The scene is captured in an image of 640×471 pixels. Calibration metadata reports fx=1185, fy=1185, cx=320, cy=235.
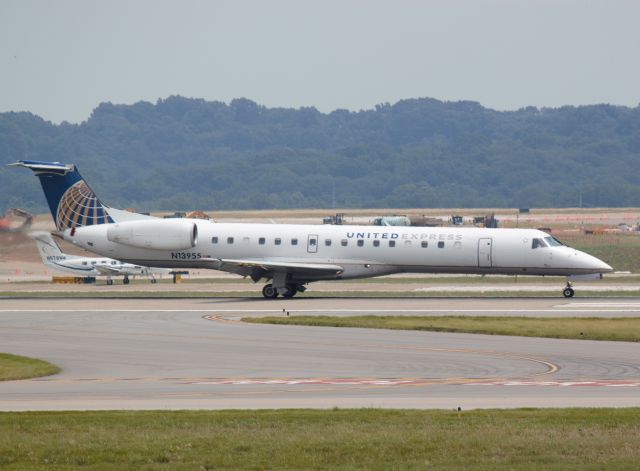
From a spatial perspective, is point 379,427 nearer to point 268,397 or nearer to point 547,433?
point 547,433

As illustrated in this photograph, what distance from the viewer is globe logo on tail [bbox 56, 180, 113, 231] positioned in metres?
51.0

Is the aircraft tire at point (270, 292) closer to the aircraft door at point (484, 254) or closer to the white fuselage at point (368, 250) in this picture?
the white fuselage at point (368, 250)

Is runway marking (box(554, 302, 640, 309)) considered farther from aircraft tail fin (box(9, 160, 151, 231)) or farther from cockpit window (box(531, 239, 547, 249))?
aircraft tail fin (box(9, 160, 151, 231))

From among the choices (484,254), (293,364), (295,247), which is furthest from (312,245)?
(293,364)

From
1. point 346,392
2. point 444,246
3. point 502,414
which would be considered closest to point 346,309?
point 444,246

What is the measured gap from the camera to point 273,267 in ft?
157

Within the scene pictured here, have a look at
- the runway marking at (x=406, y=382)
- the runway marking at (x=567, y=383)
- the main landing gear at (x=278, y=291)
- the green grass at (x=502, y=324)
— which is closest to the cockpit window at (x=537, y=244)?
the green grass at (x=502, y=324)

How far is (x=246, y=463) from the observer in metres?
16.2

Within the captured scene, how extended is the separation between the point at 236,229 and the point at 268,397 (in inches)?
1098

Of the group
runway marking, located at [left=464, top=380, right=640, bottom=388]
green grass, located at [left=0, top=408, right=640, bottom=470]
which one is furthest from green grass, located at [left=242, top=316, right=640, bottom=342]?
green grass, located at [left=0, top=408, right=640, bottom=470]

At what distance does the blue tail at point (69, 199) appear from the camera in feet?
167

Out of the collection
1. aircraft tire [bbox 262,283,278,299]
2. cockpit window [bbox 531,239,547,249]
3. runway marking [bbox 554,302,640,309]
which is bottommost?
runway marking [bbox 554,302,640,309]

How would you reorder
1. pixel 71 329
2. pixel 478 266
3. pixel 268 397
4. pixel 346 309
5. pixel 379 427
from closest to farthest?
pixel 379 427, pixel 268 397, pixel 71 329, pixel 346 309, pixel 478 266

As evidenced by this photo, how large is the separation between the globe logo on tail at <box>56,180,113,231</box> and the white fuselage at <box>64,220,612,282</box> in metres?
0.48
